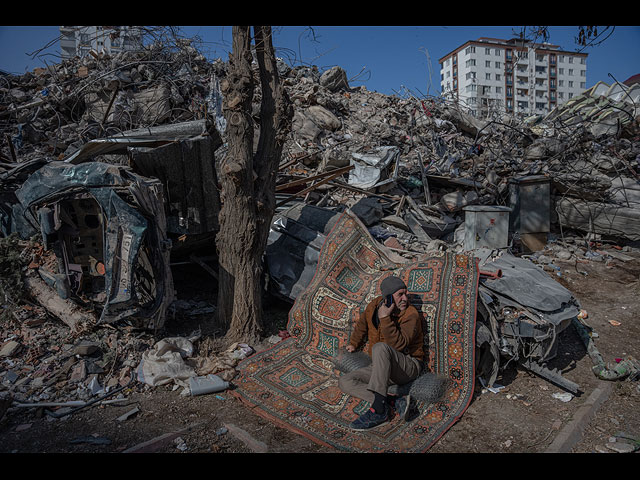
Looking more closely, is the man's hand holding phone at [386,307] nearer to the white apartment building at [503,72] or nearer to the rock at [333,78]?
the rock at [333,78]

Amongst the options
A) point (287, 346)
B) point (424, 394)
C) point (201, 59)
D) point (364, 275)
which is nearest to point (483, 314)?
point (424, 394)

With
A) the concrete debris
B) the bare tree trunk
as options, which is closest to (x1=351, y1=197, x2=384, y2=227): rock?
the concrete debris

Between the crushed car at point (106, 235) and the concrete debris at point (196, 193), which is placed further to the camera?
the concrete debris at point (196, 193)

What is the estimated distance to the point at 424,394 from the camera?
383 cm

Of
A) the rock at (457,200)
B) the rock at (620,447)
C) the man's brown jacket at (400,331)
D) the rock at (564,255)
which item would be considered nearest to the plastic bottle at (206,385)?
the man's brown jacket at (400,331)

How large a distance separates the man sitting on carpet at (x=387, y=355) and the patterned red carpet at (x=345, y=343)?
0.48 ft

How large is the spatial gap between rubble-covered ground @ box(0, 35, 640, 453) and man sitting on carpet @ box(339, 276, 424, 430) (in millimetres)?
583

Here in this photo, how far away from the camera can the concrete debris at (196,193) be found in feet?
14.9

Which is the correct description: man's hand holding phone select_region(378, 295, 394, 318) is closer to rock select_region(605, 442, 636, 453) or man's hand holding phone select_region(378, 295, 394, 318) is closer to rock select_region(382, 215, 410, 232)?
rock select_region(605, 442, 636, 453)

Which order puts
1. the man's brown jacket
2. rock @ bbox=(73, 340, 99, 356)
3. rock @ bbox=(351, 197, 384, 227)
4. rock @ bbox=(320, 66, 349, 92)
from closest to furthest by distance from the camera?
1. the man's brown jacket
2. rock @ bbox=(73, 340, 99, 356)
3. rock @ bbox=(351, 197, 384, 227)
4. rock @ bbox=(320, 66, 349, 92)

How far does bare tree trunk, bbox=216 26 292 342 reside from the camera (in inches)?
187

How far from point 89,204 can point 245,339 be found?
2.76 m

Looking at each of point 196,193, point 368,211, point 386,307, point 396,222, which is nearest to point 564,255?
point 396,222
